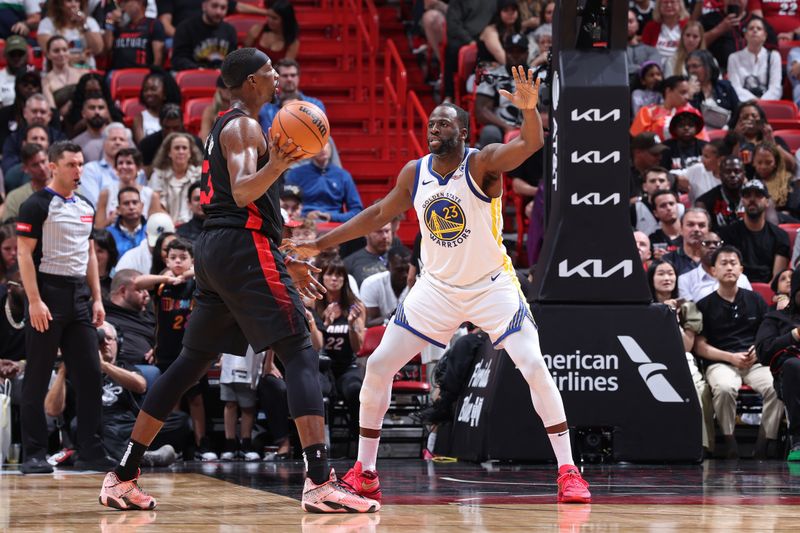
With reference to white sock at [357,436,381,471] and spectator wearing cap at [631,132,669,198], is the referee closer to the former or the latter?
white sock at [357,436,381,471]

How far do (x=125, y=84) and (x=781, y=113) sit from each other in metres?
8.15

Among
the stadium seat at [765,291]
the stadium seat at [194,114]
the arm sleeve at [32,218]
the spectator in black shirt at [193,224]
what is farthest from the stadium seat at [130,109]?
the stadium seat at [765,291]

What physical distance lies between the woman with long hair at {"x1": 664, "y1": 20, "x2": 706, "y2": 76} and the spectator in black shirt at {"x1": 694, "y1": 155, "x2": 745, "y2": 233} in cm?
272

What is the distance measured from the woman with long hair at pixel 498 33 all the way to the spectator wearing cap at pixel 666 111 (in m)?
1.91

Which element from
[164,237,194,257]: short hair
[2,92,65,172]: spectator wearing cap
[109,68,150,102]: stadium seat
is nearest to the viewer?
[164,237,194,257]: short hair

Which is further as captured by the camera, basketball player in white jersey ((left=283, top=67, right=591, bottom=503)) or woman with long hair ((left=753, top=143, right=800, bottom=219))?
woman with long hair ((left=753, top=143, right=800, bottom=219))

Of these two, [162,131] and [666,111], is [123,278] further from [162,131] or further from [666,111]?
[666,111]

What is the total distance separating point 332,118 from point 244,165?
1008cm

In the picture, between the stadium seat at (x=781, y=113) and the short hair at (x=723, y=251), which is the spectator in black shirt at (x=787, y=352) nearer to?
the short hair at (x=723, y=251)

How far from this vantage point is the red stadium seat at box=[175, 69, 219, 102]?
14.8 m

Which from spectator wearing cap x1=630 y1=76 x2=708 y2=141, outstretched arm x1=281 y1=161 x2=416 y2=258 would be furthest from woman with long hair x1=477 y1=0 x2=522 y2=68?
outstretched arm x1=281 y1=161 x2=416 y2=258

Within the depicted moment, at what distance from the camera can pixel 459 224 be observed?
6383 mm

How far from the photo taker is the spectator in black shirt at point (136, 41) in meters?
15.5

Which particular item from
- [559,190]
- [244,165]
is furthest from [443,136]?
[559,190]
